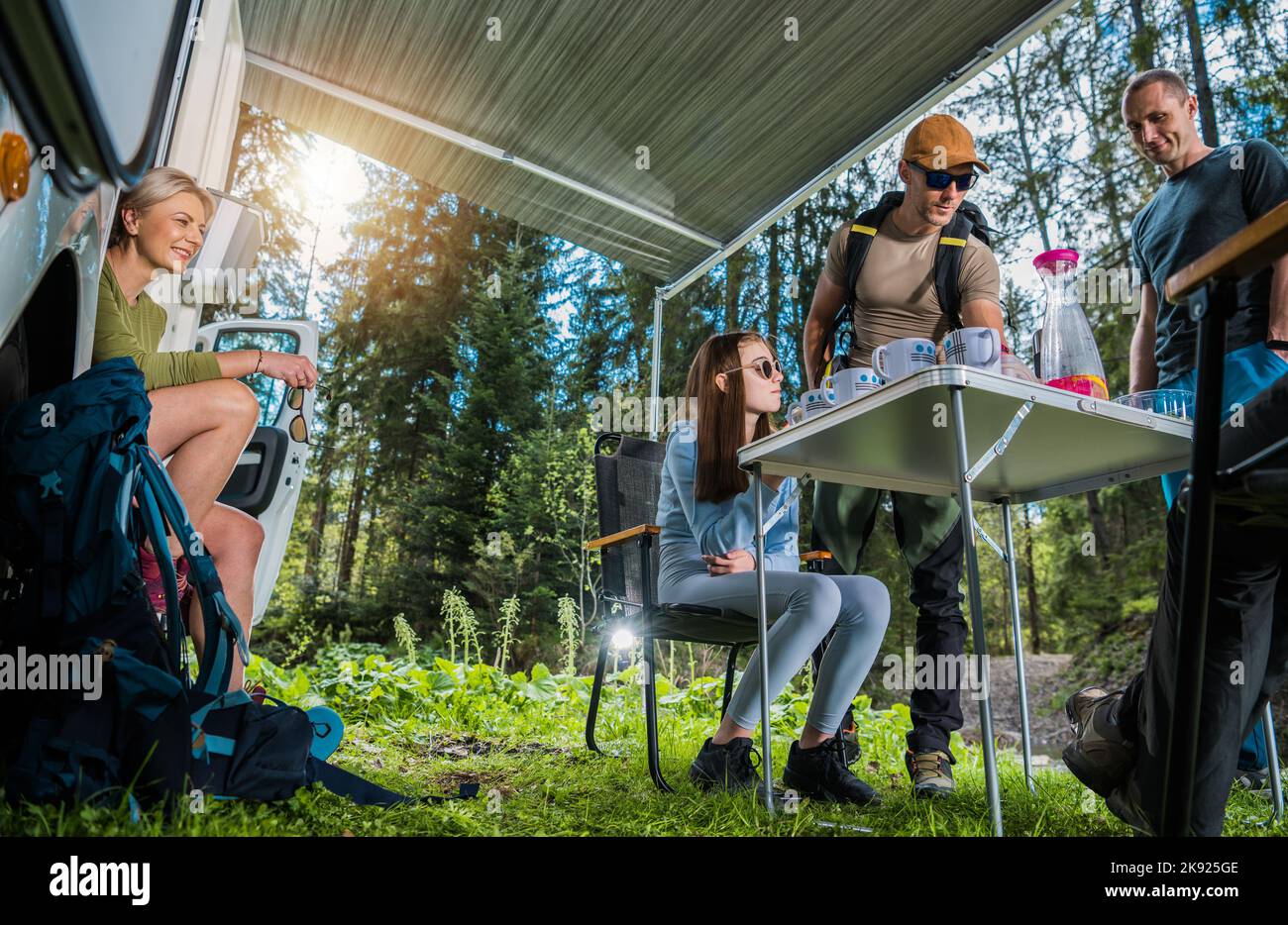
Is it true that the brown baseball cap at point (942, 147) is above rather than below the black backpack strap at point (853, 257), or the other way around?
above

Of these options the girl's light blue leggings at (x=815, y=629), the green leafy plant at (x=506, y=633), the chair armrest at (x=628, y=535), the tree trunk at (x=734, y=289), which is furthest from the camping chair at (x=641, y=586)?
the tree trunk at (x=734, y=289)

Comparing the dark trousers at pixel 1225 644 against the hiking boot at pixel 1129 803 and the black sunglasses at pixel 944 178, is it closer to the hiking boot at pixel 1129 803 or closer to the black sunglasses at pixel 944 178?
the hiking boot at pixel 1129 803

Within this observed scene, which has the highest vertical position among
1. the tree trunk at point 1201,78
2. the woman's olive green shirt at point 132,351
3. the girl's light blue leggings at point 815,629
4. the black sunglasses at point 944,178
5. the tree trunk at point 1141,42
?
the tree trunk at point 1141,42

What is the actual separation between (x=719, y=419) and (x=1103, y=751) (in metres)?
1.16

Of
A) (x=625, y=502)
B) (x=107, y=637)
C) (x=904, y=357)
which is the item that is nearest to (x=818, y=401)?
(x=904, y=357)

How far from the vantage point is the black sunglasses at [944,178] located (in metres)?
1.98

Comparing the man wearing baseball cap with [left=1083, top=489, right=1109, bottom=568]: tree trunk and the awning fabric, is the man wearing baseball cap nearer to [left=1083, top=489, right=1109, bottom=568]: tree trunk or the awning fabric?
the awning fabric

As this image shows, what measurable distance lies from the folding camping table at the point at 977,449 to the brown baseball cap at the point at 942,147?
696mm

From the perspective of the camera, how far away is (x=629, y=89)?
3.14m

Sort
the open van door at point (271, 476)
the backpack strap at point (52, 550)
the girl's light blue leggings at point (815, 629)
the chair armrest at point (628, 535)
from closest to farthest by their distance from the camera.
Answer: the backpack strap at point (52, 550) < the girl's light blue leggings at point (815, 629) < the chair armrest at point (628, 535) < the open van door at point (271, 476)

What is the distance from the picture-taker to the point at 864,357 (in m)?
2.21

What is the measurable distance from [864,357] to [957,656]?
0.76 meters

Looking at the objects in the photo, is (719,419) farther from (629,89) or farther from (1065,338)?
(629,89)

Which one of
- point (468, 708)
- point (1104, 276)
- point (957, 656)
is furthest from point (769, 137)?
point (1104, 276)
